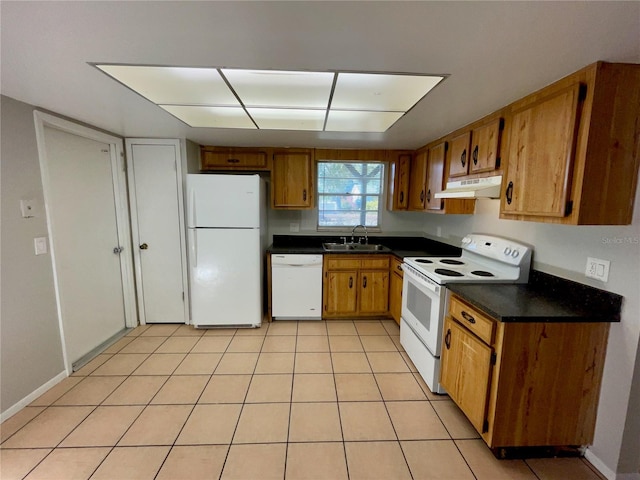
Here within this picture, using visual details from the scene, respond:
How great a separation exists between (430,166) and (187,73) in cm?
242

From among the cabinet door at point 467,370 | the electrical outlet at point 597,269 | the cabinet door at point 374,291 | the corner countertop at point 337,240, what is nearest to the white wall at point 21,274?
the corner countertop at point 337,240

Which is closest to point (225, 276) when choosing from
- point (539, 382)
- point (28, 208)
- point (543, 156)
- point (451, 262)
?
point (28, 208)

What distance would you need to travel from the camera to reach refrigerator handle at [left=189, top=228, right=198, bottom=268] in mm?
2922

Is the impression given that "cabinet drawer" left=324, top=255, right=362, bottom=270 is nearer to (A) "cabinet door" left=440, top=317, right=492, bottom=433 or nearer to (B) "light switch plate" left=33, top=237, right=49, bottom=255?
(A) "cabinet door" left=440, top=317, right=492, bottom=433

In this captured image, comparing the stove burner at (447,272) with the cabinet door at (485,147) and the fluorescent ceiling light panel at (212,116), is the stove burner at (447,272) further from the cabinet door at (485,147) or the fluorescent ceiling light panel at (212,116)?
the fluorescent ceiling light panel at (212,116)

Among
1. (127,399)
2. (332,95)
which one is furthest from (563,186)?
(127,399)

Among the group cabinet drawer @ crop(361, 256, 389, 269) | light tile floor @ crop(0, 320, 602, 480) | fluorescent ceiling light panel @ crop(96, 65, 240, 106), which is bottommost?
light tile floor @ crop(0, 320, 602, 480)

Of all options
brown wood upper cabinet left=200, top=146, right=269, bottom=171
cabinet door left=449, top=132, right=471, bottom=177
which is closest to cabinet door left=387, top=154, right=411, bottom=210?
cabinet door left=449, top=132, right=471, bottom=177

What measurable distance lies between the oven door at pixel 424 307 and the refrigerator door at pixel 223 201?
1.73 metres

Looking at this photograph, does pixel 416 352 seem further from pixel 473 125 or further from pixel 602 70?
pixel 602 70

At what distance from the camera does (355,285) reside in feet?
10.8

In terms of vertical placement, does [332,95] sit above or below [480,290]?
above

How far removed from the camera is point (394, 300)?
10.4ft

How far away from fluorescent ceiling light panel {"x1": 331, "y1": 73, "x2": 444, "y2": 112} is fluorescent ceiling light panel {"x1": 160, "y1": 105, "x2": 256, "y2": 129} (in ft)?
2.74
